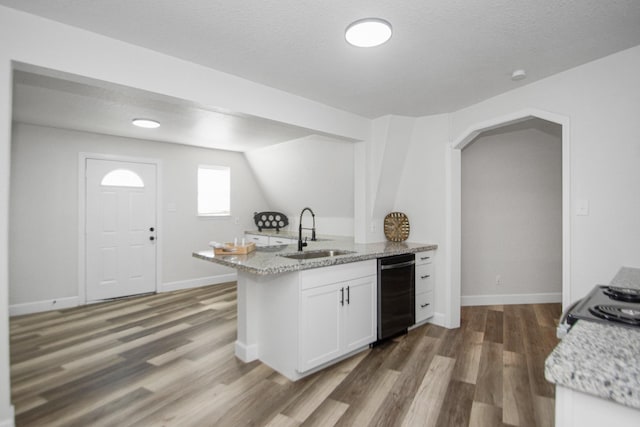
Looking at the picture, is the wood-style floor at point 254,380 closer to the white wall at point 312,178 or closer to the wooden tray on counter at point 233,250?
the wooden tray on counter at point 233,250

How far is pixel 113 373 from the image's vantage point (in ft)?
8.46

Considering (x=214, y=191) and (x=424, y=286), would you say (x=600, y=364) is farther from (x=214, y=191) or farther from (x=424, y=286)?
(x=214, y=191)

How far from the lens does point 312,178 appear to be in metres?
5.02

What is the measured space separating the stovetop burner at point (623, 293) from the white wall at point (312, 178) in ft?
9.67

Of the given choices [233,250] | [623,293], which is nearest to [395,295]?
[233,250]

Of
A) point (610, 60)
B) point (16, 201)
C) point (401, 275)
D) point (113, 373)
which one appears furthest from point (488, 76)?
point (16, 201)

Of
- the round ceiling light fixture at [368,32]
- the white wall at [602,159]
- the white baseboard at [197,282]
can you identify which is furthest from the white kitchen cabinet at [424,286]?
the white baseboard at [197,282]

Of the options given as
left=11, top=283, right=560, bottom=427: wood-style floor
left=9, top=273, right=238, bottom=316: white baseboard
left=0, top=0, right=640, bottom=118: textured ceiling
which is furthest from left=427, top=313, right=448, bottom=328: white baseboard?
left=9, top=273, right=238, bottom=316: white baseboard

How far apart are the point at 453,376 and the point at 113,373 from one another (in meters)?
2.71

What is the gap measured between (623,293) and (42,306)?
5.76 metres

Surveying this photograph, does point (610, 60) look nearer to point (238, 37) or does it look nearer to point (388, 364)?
point (238, 37)

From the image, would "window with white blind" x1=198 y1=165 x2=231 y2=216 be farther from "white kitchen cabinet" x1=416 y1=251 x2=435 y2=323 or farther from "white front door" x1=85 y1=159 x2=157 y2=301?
"white kitchen cabinet" x1=416 y1=251 x2=435 y2=323

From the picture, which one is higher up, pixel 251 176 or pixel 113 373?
pixel 251 176

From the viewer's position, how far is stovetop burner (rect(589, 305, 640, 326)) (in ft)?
3.22
